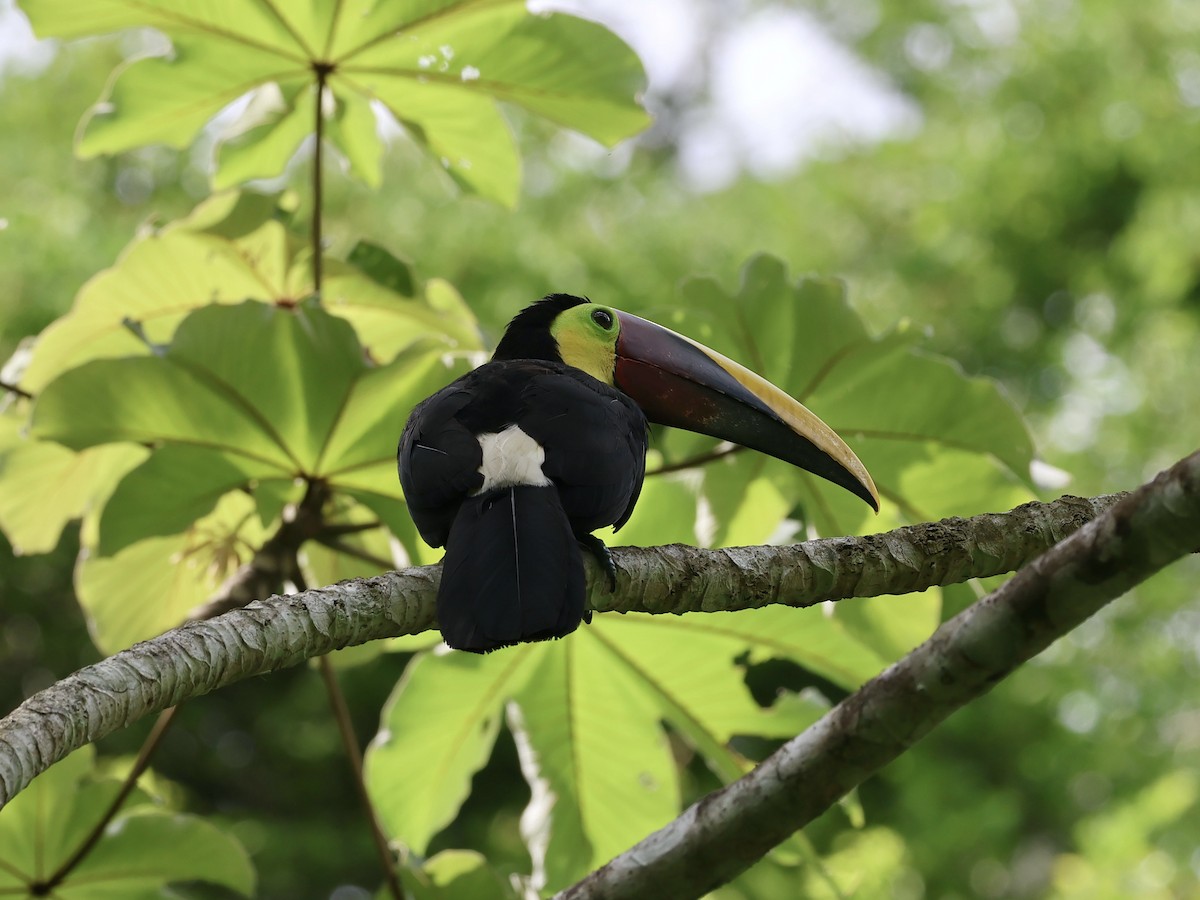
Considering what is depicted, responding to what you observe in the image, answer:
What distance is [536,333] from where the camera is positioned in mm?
3141

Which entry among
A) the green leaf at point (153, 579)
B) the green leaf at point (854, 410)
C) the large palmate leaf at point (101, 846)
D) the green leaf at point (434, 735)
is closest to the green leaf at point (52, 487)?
the green leaf at point (153, 579)

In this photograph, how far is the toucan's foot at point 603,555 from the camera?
211cm

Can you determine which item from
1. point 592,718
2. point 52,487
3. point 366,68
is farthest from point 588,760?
point 366,68

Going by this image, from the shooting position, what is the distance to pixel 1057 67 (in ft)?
36.4

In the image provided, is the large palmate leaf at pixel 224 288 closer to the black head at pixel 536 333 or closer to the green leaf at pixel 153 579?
the black head at pixel 536 333

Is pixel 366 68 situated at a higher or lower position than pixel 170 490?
higher

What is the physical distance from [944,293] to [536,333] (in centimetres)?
768

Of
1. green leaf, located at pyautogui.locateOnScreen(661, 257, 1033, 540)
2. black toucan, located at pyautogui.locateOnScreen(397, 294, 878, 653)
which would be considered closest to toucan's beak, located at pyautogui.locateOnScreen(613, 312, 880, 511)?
black toucan, located at pyautogui.locateOnScreen(397, 294, 878, 653)

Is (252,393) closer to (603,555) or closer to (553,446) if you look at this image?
(553,446)

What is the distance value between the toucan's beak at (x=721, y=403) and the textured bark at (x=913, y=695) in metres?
0.65

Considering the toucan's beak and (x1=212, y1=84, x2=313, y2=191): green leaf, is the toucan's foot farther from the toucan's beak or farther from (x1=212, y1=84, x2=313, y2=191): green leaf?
(x1=212, y1=84, x2=313, y2=191): green leaf

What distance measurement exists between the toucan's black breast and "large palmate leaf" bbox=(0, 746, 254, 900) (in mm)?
1203

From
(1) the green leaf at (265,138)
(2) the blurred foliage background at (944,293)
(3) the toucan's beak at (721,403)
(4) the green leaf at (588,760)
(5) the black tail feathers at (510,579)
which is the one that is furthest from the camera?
(2) the blurred foliage background at (944,293)

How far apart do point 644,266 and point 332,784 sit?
399cm
